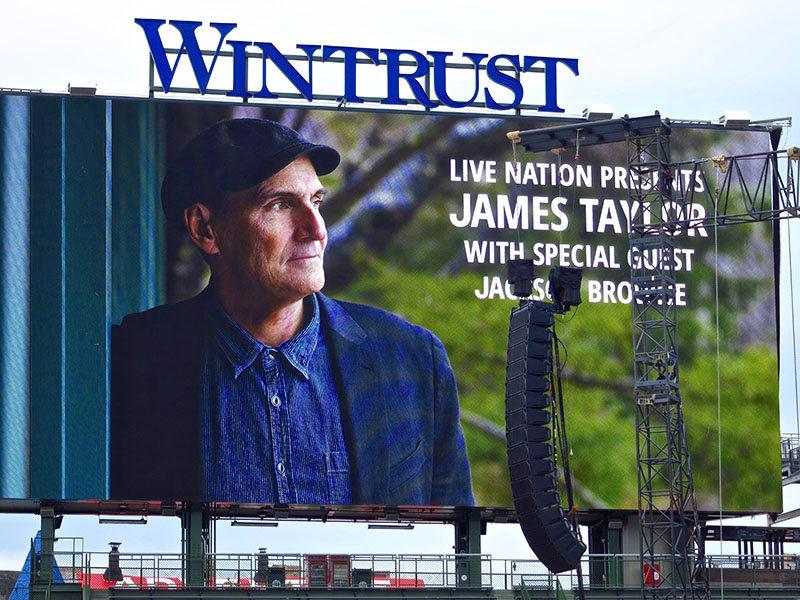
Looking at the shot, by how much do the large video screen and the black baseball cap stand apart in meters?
0.28

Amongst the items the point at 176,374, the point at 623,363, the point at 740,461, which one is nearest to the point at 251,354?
the point at 176,374

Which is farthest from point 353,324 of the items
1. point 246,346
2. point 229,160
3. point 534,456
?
point 534,456

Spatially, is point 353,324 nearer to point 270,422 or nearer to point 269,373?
point 269,373

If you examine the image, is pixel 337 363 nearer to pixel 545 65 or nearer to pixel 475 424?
pixel 475 424

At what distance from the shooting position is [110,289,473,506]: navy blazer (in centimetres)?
4253

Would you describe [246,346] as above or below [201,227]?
below

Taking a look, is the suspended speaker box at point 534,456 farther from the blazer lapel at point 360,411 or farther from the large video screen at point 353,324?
the blazer lapel at point 360,411

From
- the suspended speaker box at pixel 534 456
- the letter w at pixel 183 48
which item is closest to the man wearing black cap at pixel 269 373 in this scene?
the letter w at pixel 183 48

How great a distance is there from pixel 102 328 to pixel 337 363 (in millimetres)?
5504

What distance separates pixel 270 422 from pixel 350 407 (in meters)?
1.94

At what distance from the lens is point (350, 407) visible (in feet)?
142

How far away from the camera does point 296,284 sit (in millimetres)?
43750

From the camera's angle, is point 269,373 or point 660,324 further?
point 269,373

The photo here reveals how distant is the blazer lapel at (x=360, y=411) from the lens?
4306 cm
